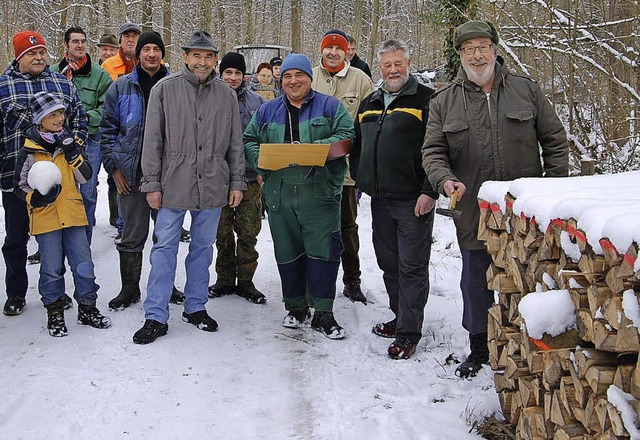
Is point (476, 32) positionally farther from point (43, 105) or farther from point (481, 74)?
point (43, 105)

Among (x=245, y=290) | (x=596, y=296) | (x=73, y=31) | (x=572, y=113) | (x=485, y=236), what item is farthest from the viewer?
(x=572, y=113)

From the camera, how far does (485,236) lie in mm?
3764

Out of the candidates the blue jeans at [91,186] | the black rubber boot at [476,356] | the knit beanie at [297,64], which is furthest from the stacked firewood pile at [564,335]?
the blue jeans at [91,186]

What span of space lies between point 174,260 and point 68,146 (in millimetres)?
1154

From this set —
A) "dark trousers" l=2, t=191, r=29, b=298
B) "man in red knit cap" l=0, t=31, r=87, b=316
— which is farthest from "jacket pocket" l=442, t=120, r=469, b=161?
"dark trousers" l=2, t=191, r=29, b=298

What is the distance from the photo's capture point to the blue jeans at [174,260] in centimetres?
488

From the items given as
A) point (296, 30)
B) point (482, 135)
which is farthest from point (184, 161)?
point (296, 30)

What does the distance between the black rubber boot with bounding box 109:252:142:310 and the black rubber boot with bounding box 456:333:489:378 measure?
285 cm

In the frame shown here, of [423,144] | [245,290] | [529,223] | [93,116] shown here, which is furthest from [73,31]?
[529,223]

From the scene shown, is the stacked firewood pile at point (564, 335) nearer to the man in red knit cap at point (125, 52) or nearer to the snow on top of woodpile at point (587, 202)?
the snow on top of woodpile at point (587, 202)

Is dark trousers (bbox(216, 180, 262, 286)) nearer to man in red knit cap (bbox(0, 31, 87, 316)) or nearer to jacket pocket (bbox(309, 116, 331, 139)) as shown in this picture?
jacket pocket (bbox(309, 116, 331, 139))

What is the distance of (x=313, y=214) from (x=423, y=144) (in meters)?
1.07

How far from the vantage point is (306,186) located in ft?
16.2

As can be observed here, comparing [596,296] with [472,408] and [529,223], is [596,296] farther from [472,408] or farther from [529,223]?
[472,408]
